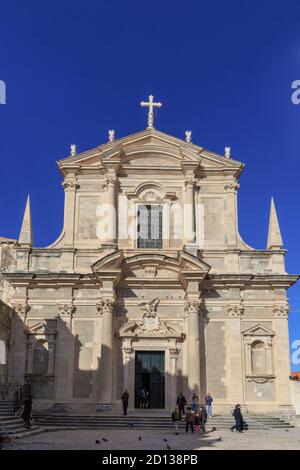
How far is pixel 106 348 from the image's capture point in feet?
81.4

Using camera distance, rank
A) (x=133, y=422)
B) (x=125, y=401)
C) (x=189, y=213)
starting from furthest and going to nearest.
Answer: (x=189, y=213) < (x=125, y=401) < (x=133, y=422)

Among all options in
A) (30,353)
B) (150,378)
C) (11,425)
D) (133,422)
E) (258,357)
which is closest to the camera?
(11,425)

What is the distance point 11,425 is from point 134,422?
496cm

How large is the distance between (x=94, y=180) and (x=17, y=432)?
476 inches

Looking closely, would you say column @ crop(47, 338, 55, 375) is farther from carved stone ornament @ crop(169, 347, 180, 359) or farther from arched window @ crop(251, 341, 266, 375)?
arched window @ crop(251, 341, 266, 375)

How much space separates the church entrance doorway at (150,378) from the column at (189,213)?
4.93 metres

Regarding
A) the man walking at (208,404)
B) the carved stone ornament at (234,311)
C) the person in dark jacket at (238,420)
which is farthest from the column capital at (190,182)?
the person in dark jacket at (238,420)

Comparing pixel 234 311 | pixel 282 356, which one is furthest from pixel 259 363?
pixel 234 311

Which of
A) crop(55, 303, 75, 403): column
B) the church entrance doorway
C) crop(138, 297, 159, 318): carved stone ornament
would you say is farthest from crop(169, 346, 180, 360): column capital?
crop(55, 303, 75, 403): column

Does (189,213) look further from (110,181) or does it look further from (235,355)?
(235,355)

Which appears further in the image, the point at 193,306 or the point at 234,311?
the point at 234,311

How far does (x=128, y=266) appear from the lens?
85.8 feet
